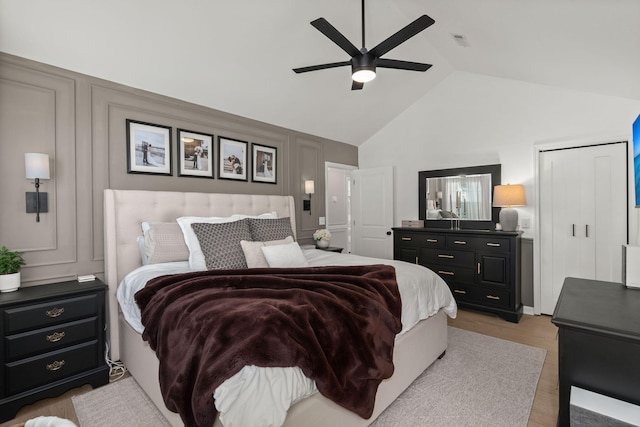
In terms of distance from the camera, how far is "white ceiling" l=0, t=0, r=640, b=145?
2230 millimetres

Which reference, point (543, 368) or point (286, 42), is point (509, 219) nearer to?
point (543, 368)

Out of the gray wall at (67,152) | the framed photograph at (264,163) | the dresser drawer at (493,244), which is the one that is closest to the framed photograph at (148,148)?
the gray wall at (67,152)

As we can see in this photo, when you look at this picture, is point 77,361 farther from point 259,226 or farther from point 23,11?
point 23,11

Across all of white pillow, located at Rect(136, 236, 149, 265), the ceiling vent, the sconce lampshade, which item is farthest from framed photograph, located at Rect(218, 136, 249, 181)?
the sconce lampshade

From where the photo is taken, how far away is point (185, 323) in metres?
1.54

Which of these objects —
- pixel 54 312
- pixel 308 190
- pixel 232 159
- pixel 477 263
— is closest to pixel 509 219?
pixel 477 263

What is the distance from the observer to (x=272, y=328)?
1.34 metres

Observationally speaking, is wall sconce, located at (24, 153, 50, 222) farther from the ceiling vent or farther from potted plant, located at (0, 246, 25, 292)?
the ceiling vent

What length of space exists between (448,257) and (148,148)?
12.4 ft

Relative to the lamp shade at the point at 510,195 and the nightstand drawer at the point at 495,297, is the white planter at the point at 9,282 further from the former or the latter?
the lamp shade at the point at 510,195

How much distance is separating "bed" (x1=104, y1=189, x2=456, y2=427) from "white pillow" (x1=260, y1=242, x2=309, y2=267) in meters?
0.23

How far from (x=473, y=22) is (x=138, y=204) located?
352 cm

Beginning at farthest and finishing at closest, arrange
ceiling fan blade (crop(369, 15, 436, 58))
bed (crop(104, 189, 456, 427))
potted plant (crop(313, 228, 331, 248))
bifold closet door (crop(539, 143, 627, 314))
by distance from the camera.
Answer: potted plant (crop(313, 228, 331, 248)), bifold closet door (crop(539, 143, 627, 314)), ceiling fan blade (crop(369, 15, 436, 58)), bed (crop(104, 189, 456, 427))

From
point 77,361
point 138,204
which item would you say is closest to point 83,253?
point 138,204
